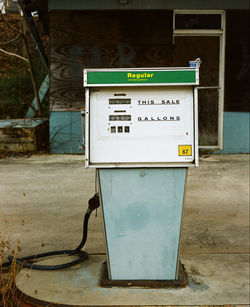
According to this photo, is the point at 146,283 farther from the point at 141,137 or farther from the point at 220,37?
the point at 220,37

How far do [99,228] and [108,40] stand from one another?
16.0 feet

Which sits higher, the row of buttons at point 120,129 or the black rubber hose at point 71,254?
the row of buttons at point 120,129

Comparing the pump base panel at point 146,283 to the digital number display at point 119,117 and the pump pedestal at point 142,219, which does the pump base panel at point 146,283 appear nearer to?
the pump pedestal at point 142,219

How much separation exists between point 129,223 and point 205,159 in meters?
5.79

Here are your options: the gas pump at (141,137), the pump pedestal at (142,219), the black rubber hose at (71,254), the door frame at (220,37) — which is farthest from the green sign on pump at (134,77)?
the door frame at (220,37)

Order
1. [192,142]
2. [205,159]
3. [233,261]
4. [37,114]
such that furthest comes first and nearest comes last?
[37,114] < [205,159] < [233,261] < [192,142]

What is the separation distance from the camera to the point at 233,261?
12.6 ft

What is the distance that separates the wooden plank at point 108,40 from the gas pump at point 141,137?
19.4 feet

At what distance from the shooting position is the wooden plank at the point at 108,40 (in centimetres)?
866

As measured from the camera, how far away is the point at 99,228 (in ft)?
16.8

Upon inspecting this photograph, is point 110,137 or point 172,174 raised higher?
point 110,137

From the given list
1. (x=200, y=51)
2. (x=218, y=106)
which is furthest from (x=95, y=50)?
(x=218, y=106)

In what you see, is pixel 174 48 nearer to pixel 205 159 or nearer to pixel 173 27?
pixel 173 27

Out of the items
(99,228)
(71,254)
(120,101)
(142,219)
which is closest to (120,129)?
(120,101)
